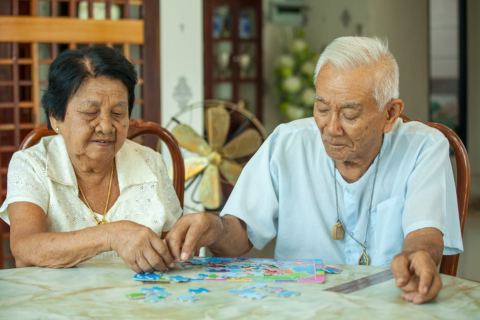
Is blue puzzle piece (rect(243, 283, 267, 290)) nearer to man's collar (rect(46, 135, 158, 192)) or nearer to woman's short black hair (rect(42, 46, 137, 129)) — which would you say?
man's collar (rect(46, 135, 158, 192))

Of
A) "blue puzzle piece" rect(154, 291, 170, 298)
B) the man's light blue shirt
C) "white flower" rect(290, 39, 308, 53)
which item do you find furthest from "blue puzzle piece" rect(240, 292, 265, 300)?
"white flower" rect(290, 39, 308, 53)

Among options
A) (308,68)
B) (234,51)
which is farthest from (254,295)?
(308,68)

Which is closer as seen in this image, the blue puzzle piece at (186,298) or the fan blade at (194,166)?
the blue puzzle piece at (186,298)

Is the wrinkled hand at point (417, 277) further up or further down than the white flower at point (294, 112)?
further down

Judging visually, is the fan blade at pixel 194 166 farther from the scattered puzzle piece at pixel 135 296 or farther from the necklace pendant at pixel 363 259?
the scattered puzzle piece at pixel 135 296

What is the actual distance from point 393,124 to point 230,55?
4110 millimetres

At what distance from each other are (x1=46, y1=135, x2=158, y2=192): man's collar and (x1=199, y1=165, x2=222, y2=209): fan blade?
6.91ft

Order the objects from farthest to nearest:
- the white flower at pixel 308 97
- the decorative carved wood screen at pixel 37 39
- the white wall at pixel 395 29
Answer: the white wall at pixel 395 29 → the white flower at pixel 308 97 → the decorative carved wood screen at pixel 37 39

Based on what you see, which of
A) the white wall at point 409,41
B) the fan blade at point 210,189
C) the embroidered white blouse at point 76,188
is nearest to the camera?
the embroidered white blouse at point 76,188

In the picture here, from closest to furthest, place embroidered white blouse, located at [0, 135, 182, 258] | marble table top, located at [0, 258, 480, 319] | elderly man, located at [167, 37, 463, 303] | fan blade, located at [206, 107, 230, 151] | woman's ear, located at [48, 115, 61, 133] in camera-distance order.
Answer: marble table top, located at [0, 258, 480, 319]
elderly man, located at [167, 37, 463, 303]
embroidered white blouse, located at [0, 135, 182, 258]
woman's ear, located at [48, 115, 61, 133]
fan blade, located at [206, 107, 230, 151]

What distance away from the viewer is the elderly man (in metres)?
1.87

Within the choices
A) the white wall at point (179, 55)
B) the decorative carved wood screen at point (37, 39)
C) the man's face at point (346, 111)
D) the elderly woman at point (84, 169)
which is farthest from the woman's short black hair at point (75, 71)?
the white wall at point (179, 55)

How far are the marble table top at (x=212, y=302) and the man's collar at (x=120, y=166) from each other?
472mm

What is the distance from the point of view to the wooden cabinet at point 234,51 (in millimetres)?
5773
